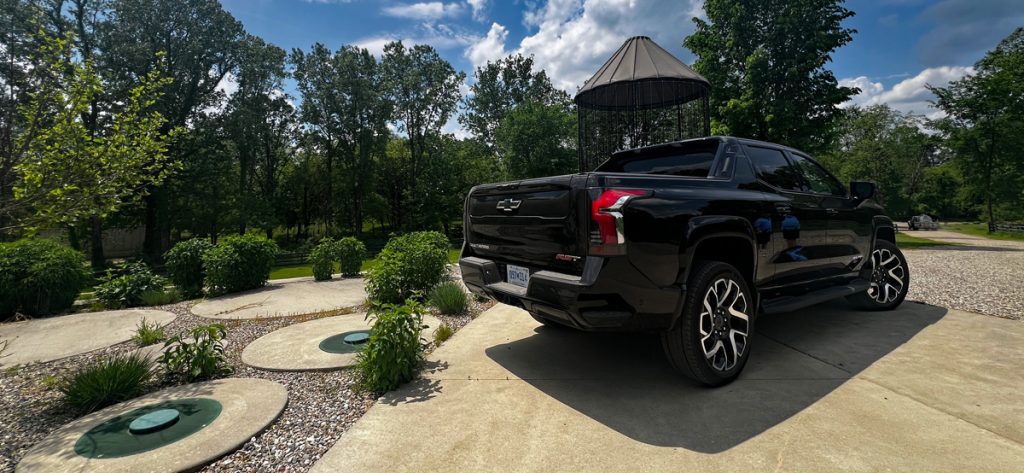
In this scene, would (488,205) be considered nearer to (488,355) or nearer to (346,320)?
(488,355)

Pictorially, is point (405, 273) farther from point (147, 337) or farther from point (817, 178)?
point (817, 178)

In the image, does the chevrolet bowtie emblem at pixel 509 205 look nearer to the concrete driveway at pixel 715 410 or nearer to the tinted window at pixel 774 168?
the concrete driveway at pixel 715 410

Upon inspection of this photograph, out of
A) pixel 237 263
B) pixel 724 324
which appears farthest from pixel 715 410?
pixel 237 263

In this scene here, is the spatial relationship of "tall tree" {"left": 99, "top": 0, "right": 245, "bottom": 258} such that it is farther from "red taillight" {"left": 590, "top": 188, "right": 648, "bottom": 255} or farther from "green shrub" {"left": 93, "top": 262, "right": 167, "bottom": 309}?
"red taillight" {"left": 590, "top": 188, "right": 648, "bottom": 255}

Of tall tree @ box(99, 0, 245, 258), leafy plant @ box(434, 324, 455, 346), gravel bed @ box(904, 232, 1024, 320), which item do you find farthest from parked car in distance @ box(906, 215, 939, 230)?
tall tree @ box(99, 0, 245, 258)

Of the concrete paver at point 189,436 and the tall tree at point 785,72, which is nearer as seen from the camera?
the concrete paver at point 189,436

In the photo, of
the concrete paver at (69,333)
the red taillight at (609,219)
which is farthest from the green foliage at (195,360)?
the red taillight at (609,219)

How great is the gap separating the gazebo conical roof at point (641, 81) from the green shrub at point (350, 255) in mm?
6716

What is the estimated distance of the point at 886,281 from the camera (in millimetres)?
4977

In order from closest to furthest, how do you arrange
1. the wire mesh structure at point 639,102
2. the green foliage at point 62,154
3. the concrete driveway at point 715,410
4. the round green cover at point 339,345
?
1. the concrete driveway at point 715,410
2. the green foliage at point 62,154
3. the round green cover at point 339,345
4. the wire mesh structure at point 639,102

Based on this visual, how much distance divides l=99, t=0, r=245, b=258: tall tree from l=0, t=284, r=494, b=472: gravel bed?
2225 centimetres

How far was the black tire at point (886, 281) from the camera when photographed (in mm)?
4910

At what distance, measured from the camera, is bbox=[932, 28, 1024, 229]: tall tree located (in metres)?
18.7

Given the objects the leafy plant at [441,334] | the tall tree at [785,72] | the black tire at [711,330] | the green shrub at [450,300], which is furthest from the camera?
the tall tree at [785,72]
